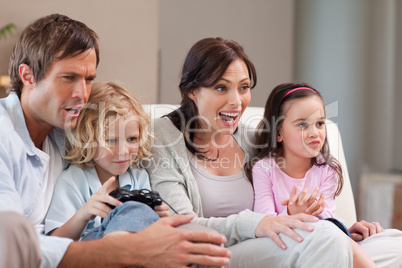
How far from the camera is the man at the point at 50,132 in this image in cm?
122

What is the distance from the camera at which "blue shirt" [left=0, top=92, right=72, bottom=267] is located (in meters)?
1.33

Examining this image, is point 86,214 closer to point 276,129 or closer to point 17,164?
point 17,164

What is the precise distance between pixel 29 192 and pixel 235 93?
2.40 feet

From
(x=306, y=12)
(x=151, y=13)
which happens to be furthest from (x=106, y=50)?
(x=306, y=12)

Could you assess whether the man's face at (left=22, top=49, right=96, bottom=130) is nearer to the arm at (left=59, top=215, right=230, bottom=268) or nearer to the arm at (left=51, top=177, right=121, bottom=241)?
the arm at (left=51, top=177, right=121, bottom=241)

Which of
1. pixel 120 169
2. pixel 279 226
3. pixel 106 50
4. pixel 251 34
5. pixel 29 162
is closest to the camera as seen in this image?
pixel 279 226

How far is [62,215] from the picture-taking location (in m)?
1.51

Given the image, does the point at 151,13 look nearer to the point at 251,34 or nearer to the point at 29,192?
the point at 251,34

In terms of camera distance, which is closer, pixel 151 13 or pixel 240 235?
pixel 240 235

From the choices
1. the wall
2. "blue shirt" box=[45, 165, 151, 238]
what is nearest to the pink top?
"blue shirt" box=[45, 165, 151, 238]

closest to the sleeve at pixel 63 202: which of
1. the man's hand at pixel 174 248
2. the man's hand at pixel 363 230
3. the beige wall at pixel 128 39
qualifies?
the man's hand at pixel 174 248

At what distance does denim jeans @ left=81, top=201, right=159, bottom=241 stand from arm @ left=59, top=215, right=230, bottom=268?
4 cm

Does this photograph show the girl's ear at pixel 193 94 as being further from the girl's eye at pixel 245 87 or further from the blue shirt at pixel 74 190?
the blue shirt at pixel 74 190

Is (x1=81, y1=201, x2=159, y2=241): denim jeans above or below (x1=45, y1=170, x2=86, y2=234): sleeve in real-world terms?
above
